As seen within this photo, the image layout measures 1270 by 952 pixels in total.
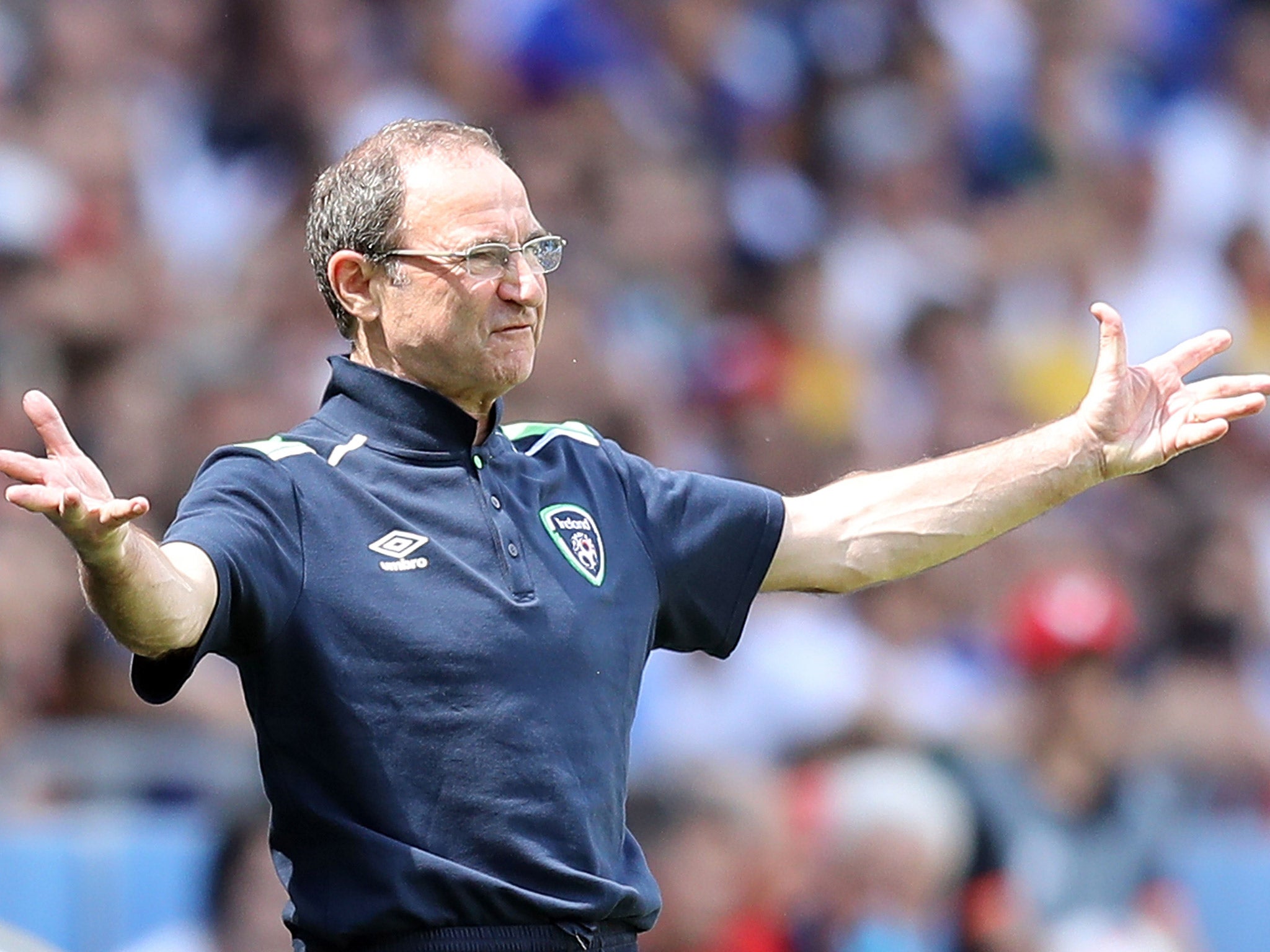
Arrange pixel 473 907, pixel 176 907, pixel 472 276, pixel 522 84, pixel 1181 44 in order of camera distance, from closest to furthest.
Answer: pixel 473 907 < pixel 472 276 < pixel 176 907 < pixel 522 84 < pixel 1181 44

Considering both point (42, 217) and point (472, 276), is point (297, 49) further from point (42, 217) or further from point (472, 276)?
point (472, 276)

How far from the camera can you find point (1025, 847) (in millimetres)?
6789

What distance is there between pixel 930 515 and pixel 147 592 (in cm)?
154

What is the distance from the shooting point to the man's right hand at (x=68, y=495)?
9.29ft

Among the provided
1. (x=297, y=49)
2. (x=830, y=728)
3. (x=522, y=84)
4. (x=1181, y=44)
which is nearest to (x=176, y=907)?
(x=830, y=728)

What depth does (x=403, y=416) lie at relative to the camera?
11.7 ft

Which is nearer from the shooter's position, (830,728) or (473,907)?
(473,907)

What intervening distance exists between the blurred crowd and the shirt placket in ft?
7.44

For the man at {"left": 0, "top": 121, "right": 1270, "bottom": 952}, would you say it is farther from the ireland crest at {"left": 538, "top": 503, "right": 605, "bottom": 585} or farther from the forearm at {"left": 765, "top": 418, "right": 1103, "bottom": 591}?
the forearm at {"left": 765, "top": 418, "right": 1103, "bottom": 591}

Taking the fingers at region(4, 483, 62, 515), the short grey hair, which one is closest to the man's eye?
the short grey hair

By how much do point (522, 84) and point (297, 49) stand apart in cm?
113

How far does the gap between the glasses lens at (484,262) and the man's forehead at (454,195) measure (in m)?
0.04

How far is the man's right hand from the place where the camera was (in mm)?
2832

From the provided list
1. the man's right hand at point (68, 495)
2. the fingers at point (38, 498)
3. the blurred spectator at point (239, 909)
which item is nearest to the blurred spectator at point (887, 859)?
the blurred spectator at point (239, 909)
